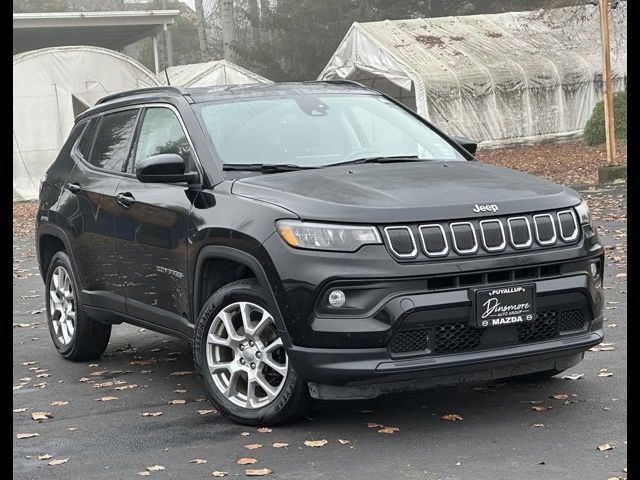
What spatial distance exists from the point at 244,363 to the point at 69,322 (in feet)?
9.16

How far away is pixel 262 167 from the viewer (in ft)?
22.7

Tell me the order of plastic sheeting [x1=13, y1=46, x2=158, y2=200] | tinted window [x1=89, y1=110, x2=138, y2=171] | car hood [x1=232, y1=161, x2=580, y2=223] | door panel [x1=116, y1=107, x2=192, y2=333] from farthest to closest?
1. plastic sheeting [x1=13, y1=46, x2=158, y2=200]
2. tinted window [x1=89, y1=110, x2=138, y2=171]
3. door panel [x1=116, y1=107, x2=192, y2=333]
4. car hood [x1=232, y1=161, x2=580, y2=223]

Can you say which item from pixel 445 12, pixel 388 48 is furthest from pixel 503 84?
pixel 445 12

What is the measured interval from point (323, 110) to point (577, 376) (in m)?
2.25

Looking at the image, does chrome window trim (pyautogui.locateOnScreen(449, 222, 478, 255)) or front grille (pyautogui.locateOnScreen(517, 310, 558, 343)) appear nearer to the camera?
chrome window trim (pyautogui.locateOnScreen(449, 222, 478, 255))

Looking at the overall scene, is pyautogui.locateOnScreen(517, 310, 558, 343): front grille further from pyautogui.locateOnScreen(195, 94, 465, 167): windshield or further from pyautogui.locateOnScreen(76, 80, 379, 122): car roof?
pyautogui.locateOnScreen(76, 80, 379, 122): car roof

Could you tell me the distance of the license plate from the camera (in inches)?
234

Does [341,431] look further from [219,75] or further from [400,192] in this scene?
[219,75]

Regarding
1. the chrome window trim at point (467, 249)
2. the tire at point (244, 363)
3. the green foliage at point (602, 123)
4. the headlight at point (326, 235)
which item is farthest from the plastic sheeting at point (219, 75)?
the chrome window trim at point (467, 249)

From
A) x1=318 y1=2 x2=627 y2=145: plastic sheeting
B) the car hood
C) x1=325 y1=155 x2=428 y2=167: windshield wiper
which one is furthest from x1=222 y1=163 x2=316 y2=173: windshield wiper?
x1=318 y1=2 x2=627 y2=145: plastic sheeting

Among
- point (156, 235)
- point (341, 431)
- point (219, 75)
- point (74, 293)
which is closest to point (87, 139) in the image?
point (74, 293)

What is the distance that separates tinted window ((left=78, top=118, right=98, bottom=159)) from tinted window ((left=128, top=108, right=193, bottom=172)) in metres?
0.88

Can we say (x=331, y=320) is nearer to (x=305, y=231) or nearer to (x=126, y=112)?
(x=305, y=231)

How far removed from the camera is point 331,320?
5.93 meters
